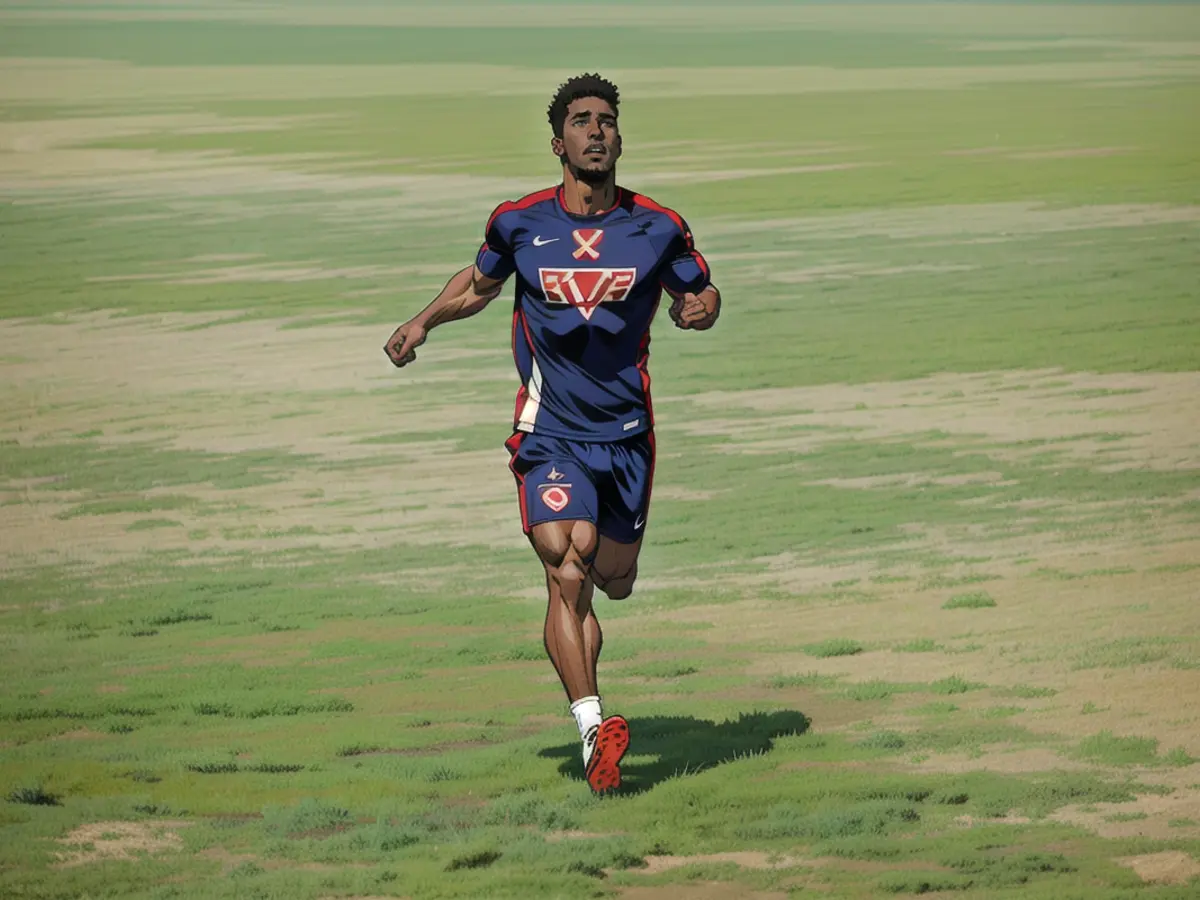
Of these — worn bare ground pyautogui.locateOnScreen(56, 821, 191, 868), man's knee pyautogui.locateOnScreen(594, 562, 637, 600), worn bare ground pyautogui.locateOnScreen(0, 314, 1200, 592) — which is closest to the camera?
worn bare ground pyautogui.locateOnScreen(56, 821, 191, 868)

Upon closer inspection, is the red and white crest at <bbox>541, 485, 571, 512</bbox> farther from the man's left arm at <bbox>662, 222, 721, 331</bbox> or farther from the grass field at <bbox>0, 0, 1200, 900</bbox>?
the grass field at <bbox>0, 0, 1200, 900</bbox>

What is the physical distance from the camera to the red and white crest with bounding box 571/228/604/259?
8258 millimetres

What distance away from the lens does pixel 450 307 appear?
8711 millimetres

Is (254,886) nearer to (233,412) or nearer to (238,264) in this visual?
(233,412)

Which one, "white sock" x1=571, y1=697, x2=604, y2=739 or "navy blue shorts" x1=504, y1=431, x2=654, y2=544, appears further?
"navy blue shorts" x1=504, y1=431, x2=654, y2=544

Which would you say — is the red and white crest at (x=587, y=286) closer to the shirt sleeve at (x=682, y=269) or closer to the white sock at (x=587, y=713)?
the shirt sleeve at (x=682, y=269)

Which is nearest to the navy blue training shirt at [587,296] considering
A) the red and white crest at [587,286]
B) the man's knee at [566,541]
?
the red and white crest at [587,286]

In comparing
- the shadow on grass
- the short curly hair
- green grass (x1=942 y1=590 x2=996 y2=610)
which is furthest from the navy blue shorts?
green grass (x1=942 y1=590 x2=996 y2=610)

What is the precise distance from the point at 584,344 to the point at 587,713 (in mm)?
1283

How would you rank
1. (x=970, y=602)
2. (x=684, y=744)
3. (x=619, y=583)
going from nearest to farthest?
(x=619, y=583)
(x=684, y=744)
(x=970, y=602)

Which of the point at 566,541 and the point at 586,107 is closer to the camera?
the point at 586,107

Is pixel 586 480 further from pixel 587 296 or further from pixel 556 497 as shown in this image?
pixel 587 296

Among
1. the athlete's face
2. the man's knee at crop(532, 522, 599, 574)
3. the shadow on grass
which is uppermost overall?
the athlete's face

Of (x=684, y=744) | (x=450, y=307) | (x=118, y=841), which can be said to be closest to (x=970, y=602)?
A: (x=684, y=744)
